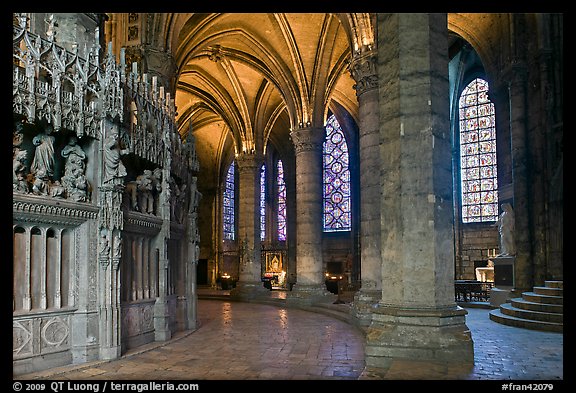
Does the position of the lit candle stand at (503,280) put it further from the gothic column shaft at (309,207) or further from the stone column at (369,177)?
the gothic column shaft at (309,207)

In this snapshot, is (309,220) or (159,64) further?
(309,220)

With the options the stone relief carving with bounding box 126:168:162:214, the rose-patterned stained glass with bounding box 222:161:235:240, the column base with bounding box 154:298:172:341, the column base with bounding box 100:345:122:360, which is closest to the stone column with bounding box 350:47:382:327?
the column base with bounding box 154:298:172:341

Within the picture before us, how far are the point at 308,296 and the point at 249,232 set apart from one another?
5.87m

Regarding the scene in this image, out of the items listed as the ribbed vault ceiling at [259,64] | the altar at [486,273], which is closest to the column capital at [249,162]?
the ribbed vault ceiling at [259,64]

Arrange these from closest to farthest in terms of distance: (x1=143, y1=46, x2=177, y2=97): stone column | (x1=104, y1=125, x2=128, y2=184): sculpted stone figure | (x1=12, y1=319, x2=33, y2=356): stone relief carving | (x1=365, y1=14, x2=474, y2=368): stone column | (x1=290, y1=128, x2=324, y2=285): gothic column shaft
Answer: (x1=365, y1=14, x2=474, y2=368): stone column < (x1=12, y1=319, x2=33, y2=356): stone relief carving < (x1=104, y1=125, x2=128, y2=184): sculpted stone figure < (x1=143, y1=46, x2=177, y2=97): stone column < (x1=290, y1=128, x2=324, y2=285): gothic column shaft

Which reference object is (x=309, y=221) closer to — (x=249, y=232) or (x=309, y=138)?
(x=309, y=138)

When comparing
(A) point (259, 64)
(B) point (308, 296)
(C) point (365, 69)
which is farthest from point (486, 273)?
(A) point (259, 64)

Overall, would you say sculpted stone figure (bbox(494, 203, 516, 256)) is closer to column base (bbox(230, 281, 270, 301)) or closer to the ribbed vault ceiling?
the ribbed vault ceiling

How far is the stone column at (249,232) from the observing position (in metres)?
24.5

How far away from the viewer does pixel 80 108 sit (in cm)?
862

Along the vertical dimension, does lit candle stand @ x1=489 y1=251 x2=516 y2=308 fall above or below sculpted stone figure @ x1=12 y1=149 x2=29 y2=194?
below

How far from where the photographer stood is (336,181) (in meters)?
33.4

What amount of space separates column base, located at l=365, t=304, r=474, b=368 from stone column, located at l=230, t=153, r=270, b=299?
54.5 ft

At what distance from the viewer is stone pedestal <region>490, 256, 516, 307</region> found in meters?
16.7
